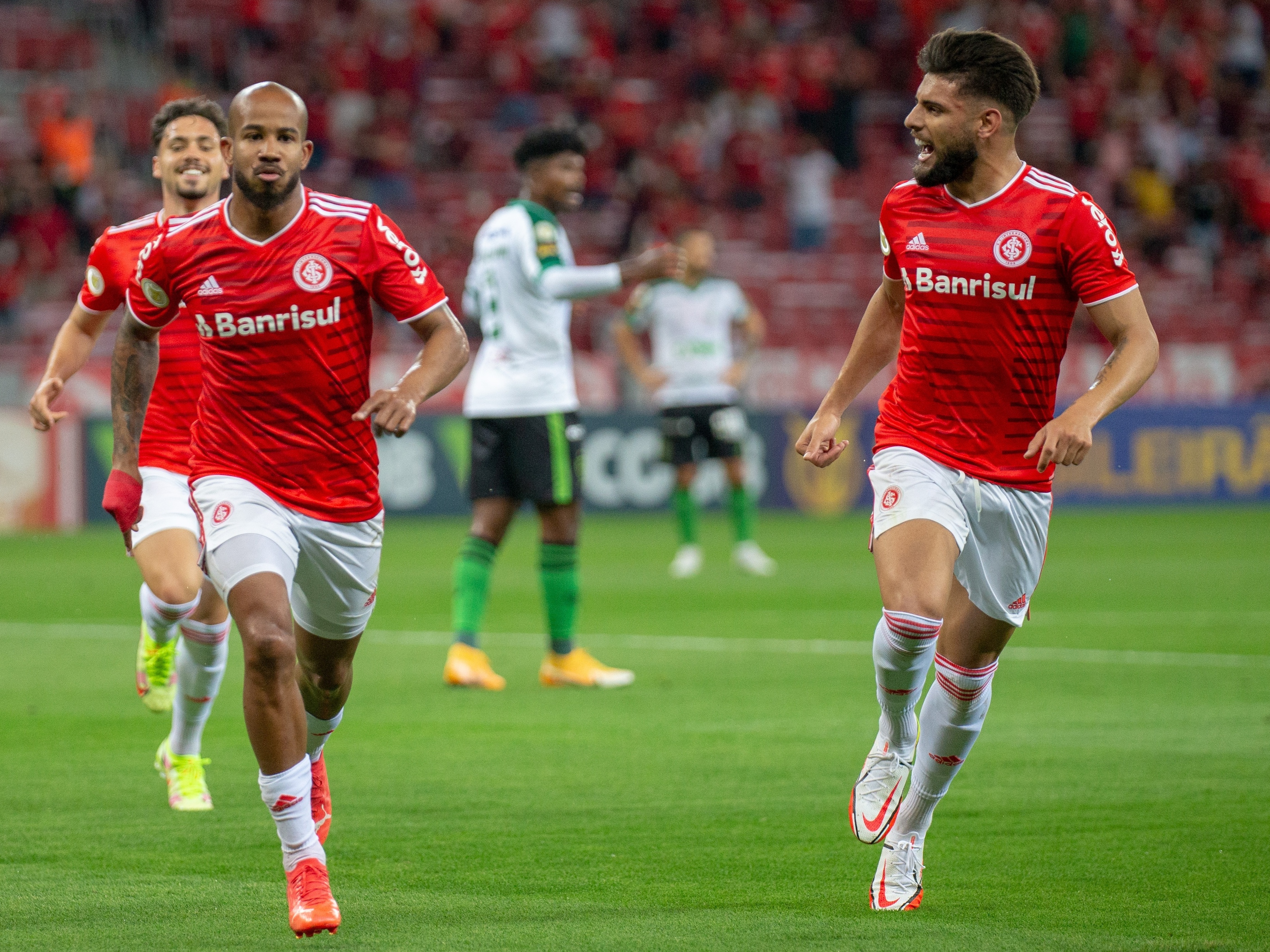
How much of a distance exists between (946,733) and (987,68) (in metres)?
1.84

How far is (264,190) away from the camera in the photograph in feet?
16.4

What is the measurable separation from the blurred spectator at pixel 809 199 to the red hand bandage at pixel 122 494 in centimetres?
2106

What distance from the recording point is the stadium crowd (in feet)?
77.9

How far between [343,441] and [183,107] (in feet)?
7.38

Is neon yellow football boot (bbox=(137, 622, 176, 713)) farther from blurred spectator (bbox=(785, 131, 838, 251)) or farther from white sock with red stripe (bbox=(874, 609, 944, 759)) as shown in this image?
blurred spectator (bbox=(785, 131, 838, 251))

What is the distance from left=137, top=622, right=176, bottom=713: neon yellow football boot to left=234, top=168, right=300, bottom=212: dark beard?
232 centimetres

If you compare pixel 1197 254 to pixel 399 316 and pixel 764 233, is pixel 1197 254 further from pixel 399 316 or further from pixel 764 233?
pixel 399 316

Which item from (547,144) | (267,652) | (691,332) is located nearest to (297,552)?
(267,652)

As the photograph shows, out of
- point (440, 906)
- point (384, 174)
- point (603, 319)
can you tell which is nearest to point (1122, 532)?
point (603, 319)

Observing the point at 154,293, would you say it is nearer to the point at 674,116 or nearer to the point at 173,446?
the point at 173,446

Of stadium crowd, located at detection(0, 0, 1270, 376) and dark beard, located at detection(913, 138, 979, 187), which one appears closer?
dark beard, located at detection(913, 138, 979, 187)

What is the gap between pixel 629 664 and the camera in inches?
402

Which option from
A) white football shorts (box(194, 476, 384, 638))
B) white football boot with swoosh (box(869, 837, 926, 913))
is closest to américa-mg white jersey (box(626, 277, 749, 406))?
Result: white football shorts (box(194, 476, 384, 638))

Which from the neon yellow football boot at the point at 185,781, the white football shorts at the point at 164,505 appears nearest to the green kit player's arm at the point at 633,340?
the white football shorts at the point at 164,505
